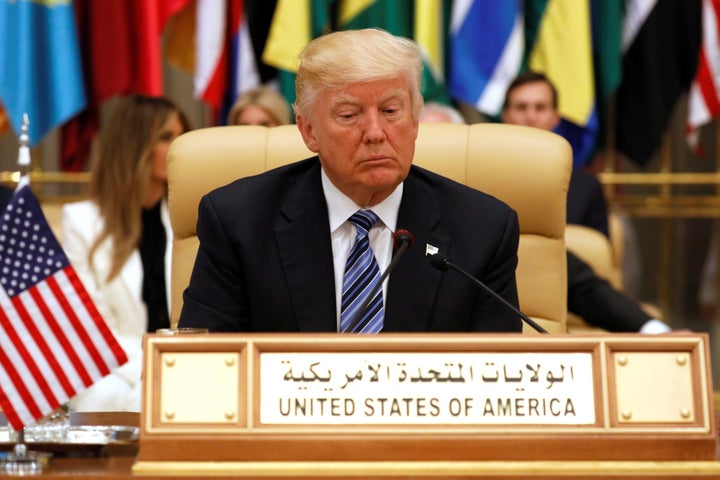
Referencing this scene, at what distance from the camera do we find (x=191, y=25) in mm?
6266

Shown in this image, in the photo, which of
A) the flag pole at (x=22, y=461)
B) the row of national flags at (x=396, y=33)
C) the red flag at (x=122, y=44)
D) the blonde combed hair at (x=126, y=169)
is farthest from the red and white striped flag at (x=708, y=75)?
the flag pole at (x=22, y=461)

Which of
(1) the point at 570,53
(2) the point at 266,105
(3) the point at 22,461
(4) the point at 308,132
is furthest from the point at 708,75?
(3) the point at 22,461

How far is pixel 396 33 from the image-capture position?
239 inches

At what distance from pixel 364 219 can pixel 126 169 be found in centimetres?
227

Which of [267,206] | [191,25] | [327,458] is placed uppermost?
[191,25]

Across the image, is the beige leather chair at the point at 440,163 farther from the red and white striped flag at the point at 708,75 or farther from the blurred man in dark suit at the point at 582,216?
the red and white striped flag at the point at 708,75

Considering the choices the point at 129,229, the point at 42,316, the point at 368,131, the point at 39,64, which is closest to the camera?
the point at 42,316

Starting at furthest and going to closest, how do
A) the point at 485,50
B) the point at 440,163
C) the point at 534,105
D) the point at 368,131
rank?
1. the point at 485,50
2. the point at 534,105
3. the point at 440,163
4. the point at 368,131

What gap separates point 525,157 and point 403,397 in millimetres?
1339

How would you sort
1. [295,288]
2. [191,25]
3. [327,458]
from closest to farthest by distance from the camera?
[327,458] < [295,288] < [191,25]

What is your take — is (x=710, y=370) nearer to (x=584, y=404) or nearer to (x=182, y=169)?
(x=584, y=404)

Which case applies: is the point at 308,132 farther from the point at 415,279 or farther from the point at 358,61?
the point at 415,279

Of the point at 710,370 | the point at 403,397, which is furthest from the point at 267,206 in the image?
the point at 710,370

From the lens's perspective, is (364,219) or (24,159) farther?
(364,219)
